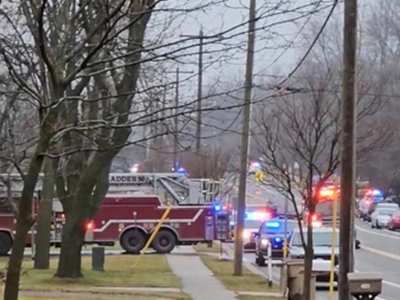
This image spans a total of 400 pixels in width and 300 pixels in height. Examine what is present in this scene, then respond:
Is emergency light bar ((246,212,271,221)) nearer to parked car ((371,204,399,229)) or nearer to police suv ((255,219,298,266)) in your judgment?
police suv ((255,219,298,266))

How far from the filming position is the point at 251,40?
11.2 meters

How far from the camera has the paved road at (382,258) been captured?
2537 cm

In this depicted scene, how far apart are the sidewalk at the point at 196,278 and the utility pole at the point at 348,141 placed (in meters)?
5.86

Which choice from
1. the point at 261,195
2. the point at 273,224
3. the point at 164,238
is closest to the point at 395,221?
the point at 261,195

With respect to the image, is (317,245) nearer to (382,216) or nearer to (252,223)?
(252,223)

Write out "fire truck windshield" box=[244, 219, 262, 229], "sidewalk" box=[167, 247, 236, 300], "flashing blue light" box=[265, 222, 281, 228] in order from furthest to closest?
"fire truck windshield" box=[244, 219, 262, 229]
"flashing blue light" box=[265, 222, 281, 228]
"sidewalk" box=[167, 247, 236, 300]

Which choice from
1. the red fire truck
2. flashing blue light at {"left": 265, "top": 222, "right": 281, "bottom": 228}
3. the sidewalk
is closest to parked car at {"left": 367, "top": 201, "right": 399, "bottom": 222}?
the red fire truck

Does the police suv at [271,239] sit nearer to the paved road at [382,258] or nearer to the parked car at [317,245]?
the paved road at [382,258]

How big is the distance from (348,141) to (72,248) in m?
9.89

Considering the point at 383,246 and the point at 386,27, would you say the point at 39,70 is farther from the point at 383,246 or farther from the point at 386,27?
the point at 386,27

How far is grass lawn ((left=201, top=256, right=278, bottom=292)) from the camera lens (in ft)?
78.5

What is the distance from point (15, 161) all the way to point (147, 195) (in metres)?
27.2

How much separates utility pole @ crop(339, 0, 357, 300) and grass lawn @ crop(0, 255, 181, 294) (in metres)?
7.98

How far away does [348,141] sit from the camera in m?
15.8
